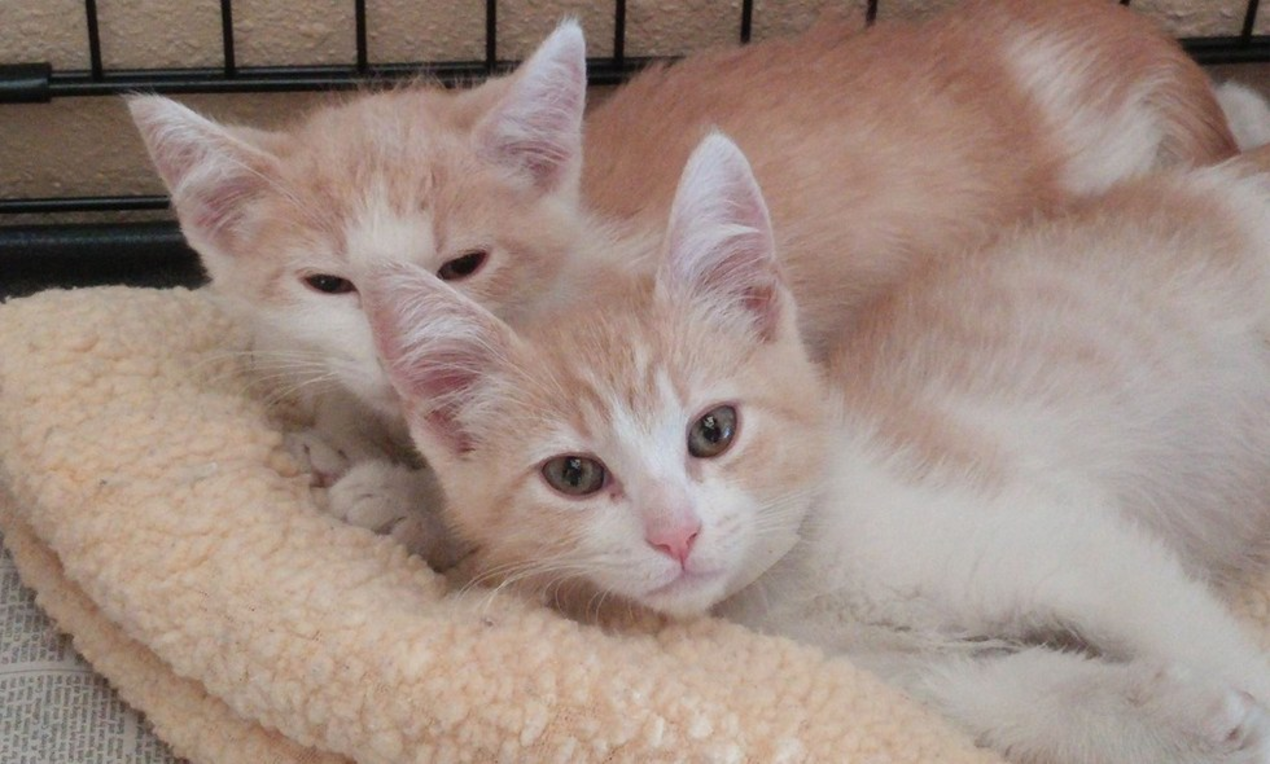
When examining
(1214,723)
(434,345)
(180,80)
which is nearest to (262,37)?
(180,80)

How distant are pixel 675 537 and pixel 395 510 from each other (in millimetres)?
503

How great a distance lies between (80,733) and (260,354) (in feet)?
1.63

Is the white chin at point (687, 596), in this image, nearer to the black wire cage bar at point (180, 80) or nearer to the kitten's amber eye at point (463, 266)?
the kitten's amber eye at point (463, 266)

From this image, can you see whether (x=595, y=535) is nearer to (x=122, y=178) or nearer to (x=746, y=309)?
(x=746, y=309)

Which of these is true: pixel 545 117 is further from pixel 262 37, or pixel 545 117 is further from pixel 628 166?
pixel 262 37

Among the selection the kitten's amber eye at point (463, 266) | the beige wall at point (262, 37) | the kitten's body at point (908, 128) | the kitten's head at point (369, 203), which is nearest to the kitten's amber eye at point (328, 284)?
the kitten's head at point (369, 203)

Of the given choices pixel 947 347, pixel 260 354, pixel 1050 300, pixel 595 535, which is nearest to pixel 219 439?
pixel 260 354

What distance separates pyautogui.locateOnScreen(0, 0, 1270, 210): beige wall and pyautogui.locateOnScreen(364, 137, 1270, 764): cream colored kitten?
40.3 inches

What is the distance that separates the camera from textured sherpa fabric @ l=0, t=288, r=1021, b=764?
1.40m

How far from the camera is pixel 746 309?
158 centimetres

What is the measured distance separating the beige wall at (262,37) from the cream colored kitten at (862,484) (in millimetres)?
1025

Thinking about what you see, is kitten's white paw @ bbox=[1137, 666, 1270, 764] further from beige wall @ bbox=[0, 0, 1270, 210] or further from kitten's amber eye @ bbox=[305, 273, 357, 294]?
beige wall @ bbox=[0, 0, 1270, 210]

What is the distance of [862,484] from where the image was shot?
1.59 metres

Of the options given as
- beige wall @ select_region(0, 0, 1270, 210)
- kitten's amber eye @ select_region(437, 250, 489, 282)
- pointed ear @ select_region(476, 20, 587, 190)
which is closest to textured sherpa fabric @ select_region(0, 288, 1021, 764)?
kitten's amber eye @ select_region(437, 250, 489, 282)
